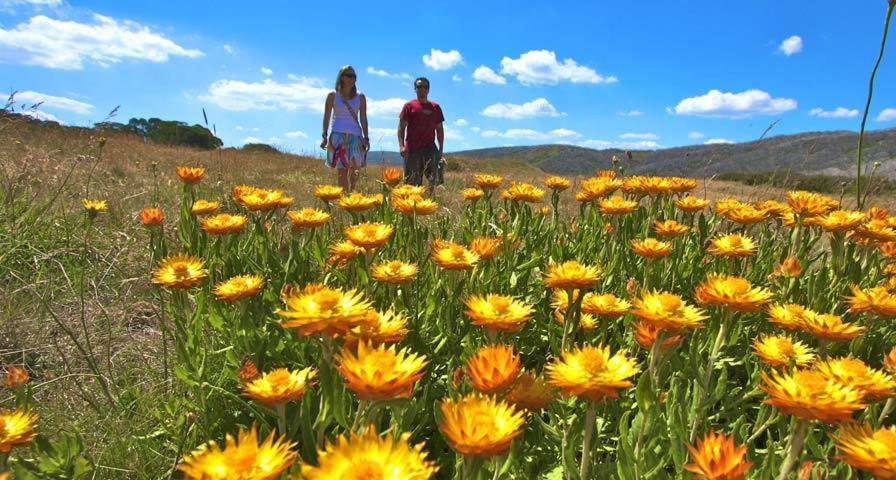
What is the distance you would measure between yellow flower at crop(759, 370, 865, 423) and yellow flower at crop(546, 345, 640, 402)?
277 mm

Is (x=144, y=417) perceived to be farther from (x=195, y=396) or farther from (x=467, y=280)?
(x=467, y=280)

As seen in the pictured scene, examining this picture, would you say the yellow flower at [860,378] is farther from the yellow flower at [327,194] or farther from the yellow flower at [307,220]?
the yellow flower at [327,194]

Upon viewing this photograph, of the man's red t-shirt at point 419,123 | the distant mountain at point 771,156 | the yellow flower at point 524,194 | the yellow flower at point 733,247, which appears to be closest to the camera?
the yellow flower at point 733,247

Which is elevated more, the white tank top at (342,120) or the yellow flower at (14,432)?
the white tank top at (342,120)

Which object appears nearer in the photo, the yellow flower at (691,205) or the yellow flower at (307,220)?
the yellow flower at (307,220)

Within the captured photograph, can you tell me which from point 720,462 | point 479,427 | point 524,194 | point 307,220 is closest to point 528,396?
point 479,427

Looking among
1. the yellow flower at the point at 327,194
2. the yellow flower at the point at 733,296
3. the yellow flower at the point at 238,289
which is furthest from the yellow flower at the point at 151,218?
the yellow flower at the point at 733,296

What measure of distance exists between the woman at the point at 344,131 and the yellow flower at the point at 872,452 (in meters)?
5.13

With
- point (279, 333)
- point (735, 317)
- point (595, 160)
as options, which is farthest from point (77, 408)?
point (595, 160)

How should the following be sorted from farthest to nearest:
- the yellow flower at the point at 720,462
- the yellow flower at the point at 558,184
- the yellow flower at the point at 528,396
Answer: the yellow flower at the point at 558,184
the yellow flower at the point at 528,396
the yellow flower at the point at 720,462

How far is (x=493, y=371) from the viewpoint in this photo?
3.36 ft

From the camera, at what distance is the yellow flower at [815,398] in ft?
3.25

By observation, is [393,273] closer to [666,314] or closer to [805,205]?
[666,314]

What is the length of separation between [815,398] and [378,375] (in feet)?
2.72
